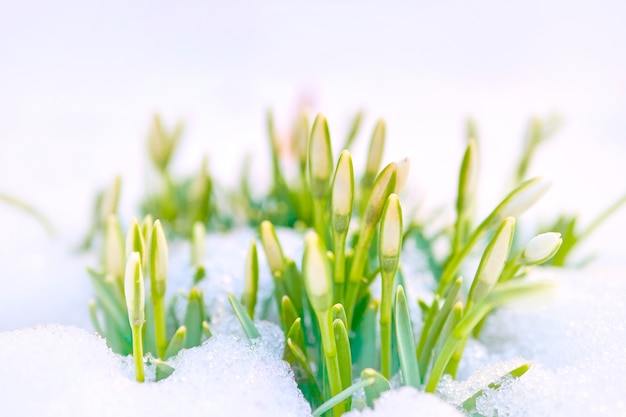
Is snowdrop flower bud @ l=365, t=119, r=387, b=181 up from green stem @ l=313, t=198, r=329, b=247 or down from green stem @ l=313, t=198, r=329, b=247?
up

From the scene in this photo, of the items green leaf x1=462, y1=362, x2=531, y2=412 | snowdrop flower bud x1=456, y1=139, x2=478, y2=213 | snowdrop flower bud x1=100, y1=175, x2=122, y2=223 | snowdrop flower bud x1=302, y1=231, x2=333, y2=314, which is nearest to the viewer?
snowdrop flower bud x1=302, y1=231, x2=333, y2=314

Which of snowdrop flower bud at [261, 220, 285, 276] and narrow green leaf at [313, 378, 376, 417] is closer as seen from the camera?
narrow green leaf at [313, 378, 376, 417]

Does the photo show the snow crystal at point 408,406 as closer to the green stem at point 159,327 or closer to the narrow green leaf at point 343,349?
the narrow green leaf at point 343,349

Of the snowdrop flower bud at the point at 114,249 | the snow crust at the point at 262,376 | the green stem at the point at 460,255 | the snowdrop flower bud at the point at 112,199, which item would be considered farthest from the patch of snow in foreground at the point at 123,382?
the snowdrop flower bud at the point at 112,199

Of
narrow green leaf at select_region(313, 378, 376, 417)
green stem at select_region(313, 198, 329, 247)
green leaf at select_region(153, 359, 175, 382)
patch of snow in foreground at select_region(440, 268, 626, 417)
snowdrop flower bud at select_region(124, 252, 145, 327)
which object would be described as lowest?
patch of snow in foreground at select_region(440, 268, 626, 417)

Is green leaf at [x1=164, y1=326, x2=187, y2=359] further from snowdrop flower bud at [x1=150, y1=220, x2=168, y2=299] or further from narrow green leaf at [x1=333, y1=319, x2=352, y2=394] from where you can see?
narrow green leaf at [x1=333, y1=319, x2=352, y2=394]

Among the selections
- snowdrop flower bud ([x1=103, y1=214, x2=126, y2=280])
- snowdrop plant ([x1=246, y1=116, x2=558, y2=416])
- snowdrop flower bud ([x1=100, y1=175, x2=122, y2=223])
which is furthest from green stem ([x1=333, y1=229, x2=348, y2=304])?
snowdrop flower bud ([x1=100, y1=175, x2=122, y2=223])

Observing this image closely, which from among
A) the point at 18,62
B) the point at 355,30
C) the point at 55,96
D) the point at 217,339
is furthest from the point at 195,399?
the point at 355,30
